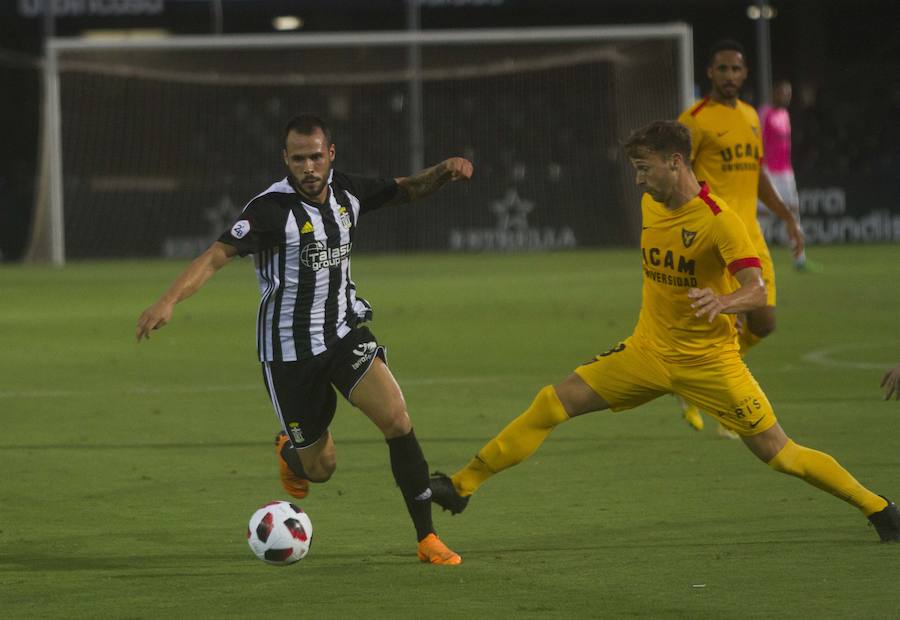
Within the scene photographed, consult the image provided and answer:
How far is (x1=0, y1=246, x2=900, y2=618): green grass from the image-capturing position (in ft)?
18.8

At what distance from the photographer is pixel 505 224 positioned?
2847 centimetres

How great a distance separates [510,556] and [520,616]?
986 mm

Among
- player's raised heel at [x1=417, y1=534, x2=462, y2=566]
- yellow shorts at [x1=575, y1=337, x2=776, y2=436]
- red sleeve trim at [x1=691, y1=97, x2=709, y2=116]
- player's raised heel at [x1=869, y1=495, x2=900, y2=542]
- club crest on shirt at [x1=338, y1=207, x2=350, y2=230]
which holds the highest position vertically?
red sleeve trim at [x1=691, y1=97, x2=709, y2=116]

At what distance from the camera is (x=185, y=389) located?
1186cm

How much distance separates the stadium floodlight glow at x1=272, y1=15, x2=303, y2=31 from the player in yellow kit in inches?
1007

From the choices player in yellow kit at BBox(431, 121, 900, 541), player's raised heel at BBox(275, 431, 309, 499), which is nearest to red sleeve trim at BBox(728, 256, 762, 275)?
player in yellow kit at BBox(431, 121, 900, 541)

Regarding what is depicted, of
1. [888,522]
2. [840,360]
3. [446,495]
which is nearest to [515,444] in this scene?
[446,495]

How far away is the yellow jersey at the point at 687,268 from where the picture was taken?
6473 mm

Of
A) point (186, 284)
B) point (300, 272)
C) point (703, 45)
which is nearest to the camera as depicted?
point (186, 284)

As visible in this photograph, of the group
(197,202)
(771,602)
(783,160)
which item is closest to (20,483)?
(771,602)

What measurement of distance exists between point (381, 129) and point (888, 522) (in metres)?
23.6

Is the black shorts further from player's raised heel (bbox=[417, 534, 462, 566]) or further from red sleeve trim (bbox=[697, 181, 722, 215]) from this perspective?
red sleeve trim (bbox=[697, 181, 722, 215])

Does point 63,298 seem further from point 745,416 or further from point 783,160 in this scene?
point 745,416

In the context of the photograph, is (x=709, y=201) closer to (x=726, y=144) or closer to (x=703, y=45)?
(x=726, y=144)
